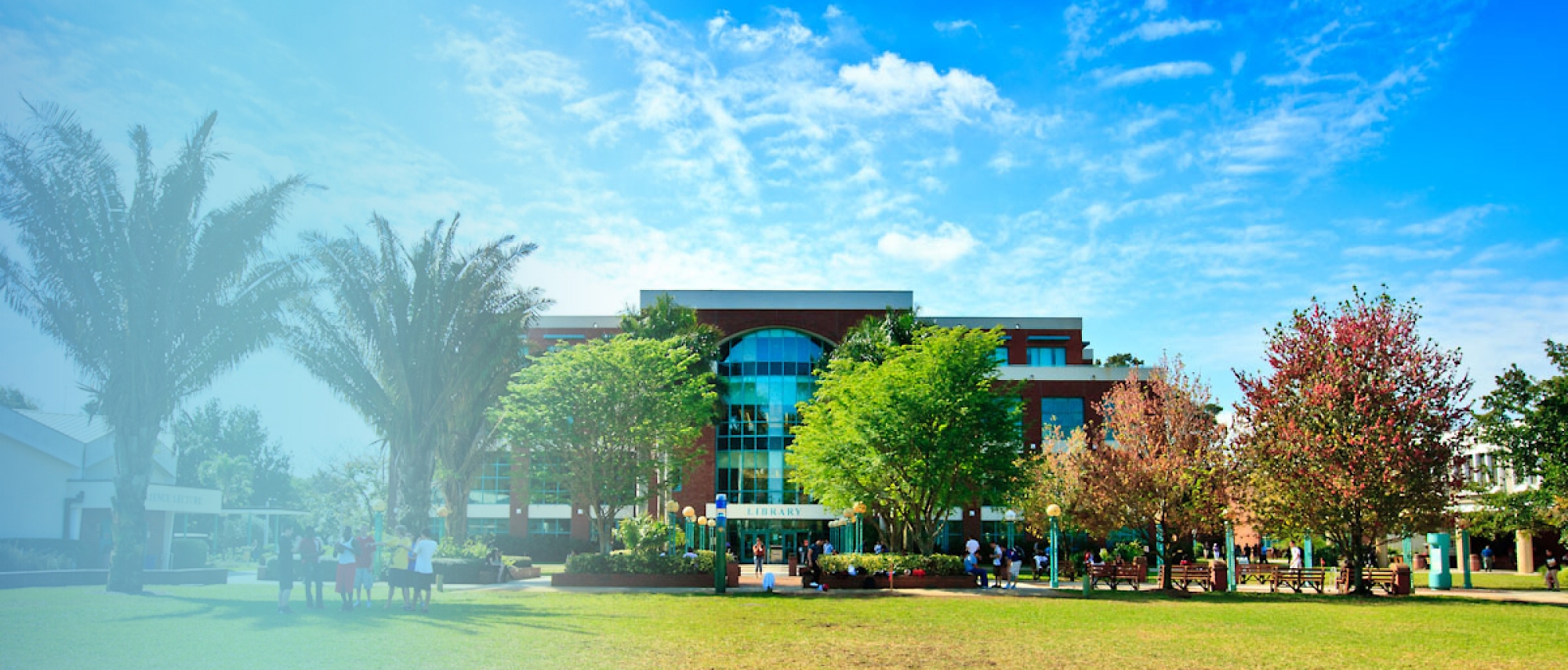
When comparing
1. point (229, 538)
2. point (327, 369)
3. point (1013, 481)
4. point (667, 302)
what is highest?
point (667, 302)

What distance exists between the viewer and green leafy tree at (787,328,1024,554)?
37750mm

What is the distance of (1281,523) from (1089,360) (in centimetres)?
4319

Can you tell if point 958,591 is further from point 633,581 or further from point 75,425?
point 75,425

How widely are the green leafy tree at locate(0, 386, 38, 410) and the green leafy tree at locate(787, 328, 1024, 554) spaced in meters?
24.2

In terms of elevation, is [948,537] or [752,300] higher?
[752,300]

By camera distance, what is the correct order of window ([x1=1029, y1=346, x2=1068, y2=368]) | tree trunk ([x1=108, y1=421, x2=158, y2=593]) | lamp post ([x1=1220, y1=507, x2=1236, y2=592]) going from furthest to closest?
window ([x1=1029, y1=346, x2=1068, y2=368]), lamp post ([x1=1220, y1=507, x2=1236, y2=592]), tree trunk ([x1=108, y1=421, x2=158, y2=593])

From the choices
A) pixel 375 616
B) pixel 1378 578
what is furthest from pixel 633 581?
pixel 1378 578

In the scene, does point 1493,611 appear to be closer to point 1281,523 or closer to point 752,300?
point 1281,523

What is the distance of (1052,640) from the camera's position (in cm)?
1917

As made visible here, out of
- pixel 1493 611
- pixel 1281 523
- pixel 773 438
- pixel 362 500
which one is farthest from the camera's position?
pixel 362 500

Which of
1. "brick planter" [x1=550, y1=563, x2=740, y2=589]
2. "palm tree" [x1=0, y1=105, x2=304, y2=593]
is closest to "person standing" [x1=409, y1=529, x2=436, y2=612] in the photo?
"palm tree" [x1=0, y1=105, x2=304, y2=593]

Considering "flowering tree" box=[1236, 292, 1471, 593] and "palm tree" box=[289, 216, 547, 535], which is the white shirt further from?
"flowering tree" box=[1236, 292, 1471, 593]

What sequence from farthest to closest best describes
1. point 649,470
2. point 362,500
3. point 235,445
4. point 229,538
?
point 362,500 → point 229,538 → point 235,445 → point 649,470

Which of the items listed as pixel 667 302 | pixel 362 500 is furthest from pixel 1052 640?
pixel 362 500
